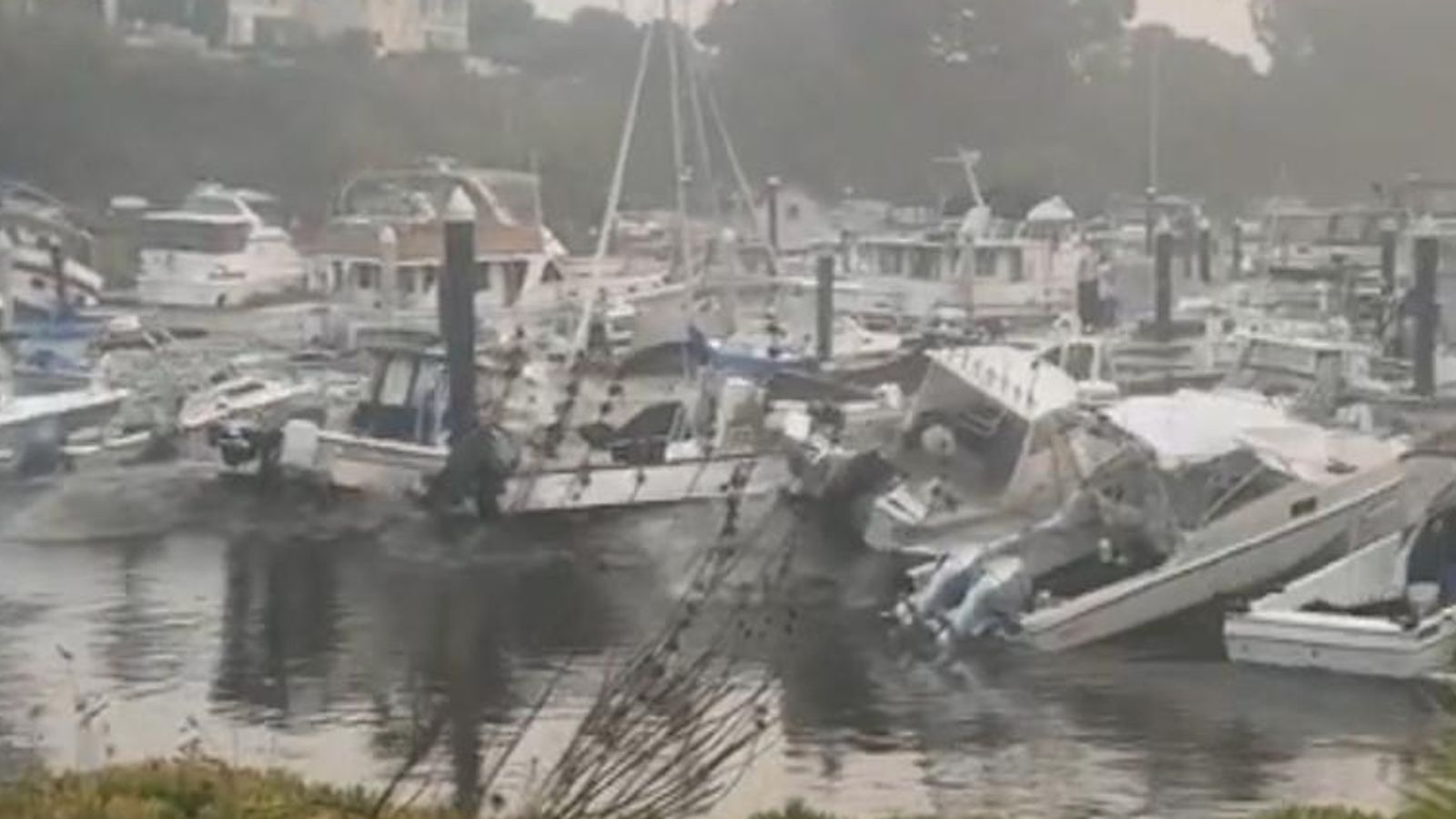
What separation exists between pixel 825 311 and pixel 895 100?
4653mm

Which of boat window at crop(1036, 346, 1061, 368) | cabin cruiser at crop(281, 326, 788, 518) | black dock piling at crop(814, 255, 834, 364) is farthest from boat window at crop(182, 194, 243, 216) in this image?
boat window at crop(1036, 346, 1061, 368)

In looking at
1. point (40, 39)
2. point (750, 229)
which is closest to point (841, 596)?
point (750, 229)

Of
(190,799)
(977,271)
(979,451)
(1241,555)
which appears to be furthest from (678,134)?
(190,799)

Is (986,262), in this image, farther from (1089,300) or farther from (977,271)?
(1089,300)

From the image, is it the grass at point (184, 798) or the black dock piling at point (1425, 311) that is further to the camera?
the black dock piling at point (1425, 311)

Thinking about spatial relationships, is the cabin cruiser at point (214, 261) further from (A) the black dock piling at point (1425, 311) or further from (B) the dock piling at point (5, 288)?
(A) the black dock piling at point (1425, 311)

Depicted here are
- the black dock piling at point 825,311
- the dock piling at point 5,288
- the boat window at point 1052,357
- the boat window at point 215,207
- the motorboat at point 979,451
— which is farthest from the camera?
the boat window at point 215,207

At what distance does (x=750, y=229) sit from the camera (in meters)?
11.0

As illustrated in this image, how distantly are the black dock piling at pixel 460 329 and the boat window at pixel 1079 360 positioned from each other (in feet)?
5.39

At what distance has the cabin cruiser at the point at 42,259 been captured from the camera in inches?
385

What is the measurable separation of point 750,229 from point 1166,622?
5828 mm

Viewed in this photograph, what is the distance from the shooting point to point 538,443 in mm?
6078

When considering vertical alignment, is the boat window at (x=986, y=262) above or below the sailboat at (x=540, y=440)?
above

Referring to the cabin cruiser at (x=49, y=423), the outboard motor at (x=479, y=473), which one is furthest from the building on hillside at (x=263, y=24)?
the outboard motor at (x=479, y=473)
